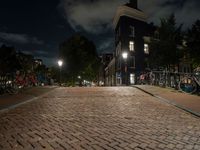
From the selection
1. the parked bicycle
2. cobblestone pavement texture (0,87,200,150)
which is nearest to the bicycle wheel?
the parked bicycle

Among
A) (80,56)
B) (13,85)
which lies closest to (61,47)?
(80,56)

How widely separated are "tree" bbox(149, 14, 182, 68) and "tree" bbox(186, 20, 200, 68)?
206 centimetres

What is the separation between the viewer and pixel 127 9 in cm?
5209

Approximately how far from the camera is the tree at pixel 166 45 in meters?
39.1

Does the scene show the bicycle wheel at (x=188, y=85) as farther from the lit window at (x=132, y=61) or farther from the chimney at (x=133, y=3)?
the chimney at (x=133, y=3)

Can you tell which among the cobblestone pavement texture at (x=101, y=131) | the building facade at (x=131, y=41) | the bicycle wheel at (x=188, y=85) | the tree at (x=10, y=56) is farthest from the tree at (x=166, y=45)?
the tree at (x=10, y=56)

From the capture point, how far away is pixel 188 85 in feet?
62.6

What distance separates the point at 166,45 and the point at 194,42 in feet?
12.7

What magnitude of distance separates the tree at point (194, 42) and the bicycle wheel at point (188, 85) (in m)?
19.0

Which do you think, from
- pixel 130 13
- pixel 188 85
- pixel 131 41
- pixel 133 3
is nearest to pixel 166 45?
pixel 131 41

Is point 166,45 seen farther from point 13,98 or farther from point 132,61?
point 13,98

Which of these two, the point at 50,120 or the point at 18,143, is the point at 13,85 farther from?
the point at 18,143

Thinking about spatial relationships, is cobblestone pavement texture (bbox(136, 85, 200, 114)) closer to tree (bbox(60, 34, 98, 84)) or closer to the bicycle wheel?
the bicycle wheel

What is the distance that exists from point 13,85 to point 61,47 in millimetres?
37323
